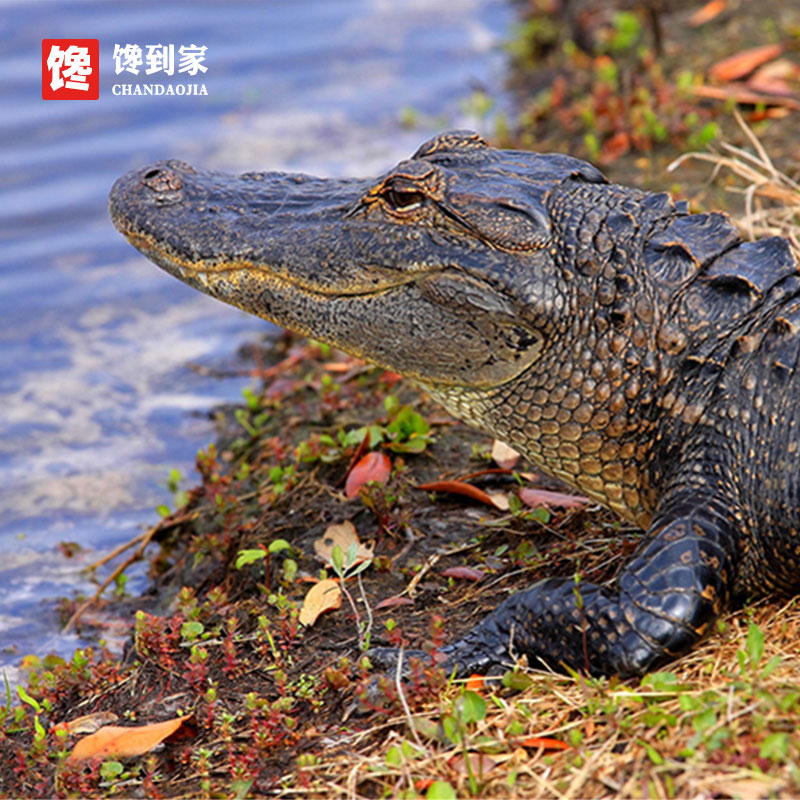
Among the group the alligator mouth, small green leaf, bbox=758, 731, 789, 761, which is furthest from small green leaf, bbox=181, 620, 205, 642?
small green leaf, bbox=758, 731, 789, 761

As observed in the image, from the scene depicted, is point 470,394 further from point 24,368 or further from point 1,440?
point 24,368

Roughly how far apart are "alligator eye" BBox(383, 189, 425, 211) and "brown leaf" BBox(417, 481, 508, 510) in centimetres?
127

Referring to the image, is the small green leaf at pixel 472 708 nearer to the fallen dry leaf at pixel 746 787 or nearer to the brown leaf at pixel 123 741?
the fallen dry leaf at pixel 746 787

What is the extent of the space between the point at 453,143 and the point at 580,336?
2.84ft

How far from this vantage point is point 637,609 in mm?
3092

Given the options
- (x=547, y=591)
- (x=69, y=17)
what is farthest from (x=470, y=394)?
(x=69, y=17)

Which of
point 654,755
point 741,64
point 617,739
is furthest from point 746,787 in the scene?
point 741,64

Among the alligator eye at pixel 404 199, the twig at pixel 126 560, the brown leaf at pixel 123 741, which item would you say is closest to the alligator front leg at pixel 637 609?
the brown leaf at pixel 123 741

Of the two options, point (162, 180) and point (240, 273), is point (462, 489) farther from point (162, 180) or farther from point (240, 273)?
point (162, 180)

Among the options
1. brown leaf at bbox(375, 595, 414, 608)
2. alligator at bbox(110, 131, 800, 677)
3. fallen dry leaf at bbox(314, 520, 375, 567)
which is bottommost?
fallen dry leaf at bbox(314, 520, 375, 567)

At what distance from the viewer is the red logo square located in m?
9.53

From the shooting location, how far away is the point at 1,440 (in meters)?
6.29

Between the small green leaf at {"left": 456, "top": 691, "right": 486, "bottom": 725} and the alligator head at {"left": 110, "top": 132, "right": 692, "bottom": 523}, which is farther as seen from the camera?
the alligator head at {"left": 110, "top": 132, "right": 692, "bottom": 523}

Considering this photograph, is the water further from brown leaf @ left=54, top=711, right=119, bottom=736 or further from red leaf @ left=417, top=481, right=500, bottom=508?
red leaf @ left=417, top=481, right=500, bottom=508
